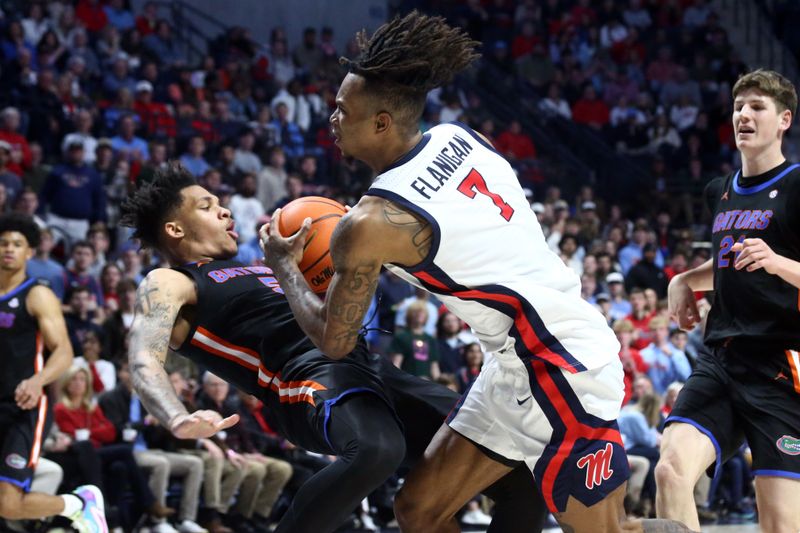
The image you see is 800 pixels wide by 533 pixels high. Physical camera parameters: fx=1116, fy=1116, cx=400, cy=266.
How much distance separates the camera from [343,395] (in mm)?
3947

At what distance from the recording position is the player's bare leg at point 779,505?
169 inches

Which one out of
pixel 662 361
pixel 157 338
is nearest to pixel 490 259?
pixel 157 338

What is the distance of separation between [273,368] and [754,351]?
6.32 feet

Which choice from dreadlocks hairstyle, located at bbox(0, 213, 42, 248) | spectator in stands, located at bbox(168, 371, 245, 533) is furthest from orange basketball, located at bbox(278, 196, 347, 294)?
spectator in stands, located at bbox(168, 371, 245, 533)

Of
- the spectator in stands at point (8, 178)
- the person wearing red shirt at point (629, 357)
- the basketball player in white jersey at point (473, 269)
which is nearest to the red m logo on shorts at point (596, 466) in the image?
the basketball player in white jersey at point (473, 269)

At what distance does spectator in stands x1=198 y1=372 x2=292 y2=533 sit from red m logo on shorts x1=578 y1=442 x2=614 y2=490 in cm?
537

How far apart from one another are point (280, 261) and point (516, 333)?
849mm

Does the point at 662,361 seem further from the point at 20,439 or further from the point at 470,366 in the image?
the point at 20,439

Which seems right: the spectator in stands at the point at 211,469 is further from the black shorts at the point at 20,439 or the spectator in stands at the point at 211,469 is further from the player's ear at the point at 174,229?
the player's ear at the point at 174,229

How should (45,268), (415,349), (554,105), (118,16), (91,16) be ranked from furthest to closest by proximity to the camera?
(554,105) < (118,16) < (91,16) < (415,349) < (45,268)

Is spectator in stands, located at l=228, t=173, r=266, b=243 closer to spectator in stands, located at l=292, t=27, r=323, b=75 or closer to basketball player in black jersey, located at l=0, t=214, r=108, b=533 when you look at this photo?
basketball player in black jersey, located at l=0, t=214, r=108, b=533

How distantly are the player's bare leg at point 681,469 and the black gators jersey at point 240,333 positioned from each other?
146 cm

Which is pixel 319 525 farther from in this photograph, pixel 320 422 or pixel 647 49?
pixel 647 49

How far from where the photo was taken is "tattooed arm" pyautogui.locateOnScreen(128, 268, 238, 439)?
380cm
